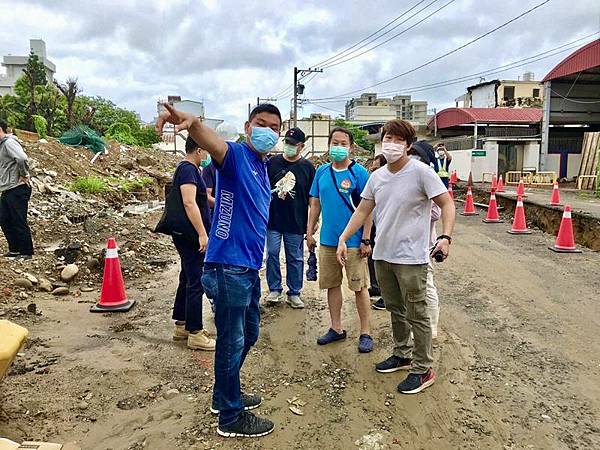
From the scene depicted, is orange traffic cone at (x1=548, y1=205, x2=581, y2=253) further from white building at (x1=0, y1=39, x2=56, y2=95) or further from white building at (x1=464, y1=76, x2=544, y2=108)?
white building at (x1=0, y1=39, x2=56, y2=95)

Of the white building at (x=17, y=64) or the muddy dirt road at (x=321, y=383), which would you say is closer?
the muddy dirt road at (x=321, y=383)

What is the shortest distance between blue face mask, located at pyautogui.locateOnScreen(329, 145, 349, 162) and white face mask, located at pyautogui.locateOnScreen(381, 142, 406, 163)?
950 mm

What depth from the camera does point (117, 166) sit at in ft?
63.3

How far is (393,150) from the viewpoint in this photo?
3.61 metres

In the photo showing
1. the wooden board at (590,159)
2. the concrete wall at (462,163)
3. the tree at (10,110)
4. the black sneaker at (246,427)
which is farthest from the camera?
the tree at (10,110)

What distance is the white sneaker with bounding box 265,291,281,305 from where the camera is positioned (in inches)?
228

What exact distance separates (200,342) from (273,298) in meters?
1.54

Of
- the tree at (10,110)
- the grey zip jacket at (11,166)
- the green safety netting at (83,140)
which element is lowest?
the grey zip jacket at (11,166)

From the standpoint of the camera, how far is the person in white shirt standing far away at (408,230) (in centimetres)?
356

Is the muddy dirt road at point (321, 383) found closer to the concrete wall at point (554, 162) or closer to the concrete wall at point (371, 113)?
the concrete wall at point (554, 162)

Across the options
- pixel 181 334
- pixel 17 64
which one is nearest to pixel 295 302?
pixel 181 334

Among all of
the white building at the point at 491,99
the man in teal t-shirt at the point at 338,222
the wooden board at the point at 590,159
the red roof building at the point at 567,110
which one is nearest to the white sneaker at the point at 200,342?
the man in teal t-shirt at the point at 338,222

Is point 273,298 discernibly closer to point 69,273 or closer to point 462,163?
point 69,273

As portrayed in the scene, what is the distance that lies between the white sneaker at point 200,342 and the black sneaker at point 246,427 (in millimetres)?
1381
